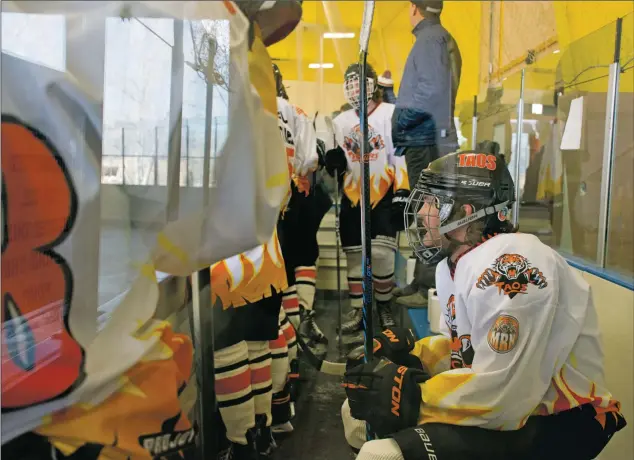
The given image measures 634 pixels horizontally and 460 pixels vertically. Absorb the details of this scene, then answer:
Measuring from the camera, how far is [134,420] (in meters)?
0.63

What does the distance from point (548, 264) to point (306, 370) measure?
0.82 m

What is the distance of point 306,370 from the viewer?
157cm

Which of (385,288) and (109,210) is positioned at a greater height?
(109,210)

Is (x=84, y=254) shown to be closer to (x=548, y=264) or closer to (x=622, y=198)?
(x=548, y=264)

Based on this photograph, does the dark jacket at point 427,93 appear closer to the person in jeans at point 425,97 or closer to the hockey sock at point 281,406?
the person in jeans at point 425,97

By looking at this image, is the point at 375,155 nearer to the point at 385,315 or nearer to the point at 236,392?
the point at 385,315

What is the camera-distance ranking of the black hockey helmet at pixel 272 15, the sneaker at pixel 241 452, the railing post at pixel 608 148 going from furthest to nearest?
the railing post at pixel 608 148 < the sneaker at pixel 241 452 < the black hockey helmet at pixel 272 15

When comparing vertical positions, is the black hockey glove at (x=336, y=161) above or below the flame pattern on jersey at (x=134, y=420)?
above

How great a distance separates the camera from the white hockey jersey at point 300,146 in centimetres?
127

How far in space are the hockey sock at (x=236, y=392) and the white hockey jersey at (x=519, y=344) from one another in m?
0.49

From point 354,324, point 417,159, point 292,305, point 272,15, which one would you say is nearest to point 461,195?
point 417,159

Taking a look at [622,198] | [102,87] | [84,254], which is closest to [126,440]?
[84,254]

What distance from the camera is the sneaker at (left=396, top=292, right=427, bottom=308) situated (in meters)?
1.58

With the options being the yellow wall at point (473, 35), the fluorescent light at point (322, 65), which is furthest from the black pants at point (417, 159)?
the fluorescent light at point (322, 65)
